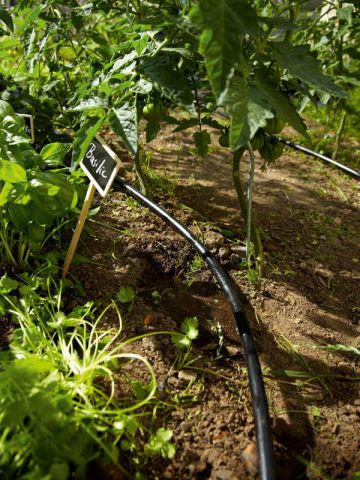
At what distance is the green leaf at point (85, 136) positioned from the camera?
0.91 meters

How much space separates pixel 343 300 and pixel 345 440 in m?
0.50

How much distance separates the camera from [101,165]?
3.52 ft

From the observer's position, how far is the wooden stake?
111 cm

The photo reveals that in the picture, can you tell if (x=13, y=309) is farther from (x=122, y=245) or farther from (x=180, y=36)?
(x=180, y=36)

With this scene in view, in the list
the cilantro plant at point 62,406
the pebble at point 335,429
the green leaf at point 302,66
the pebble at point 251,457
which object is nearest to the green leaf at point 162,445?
the cilantro plant at point 62,406

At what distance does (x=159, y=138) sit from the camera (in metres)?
2.20

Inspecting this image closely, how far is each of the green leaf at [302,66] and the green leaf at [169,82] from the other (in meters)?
0.21

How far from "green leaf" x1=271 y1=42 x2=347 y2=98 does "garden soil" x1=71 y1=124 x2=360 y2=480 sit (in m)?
0.67

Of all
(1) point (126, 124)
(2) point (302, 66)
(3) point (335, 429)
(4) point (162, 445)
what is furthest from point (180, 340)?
(2) point (302, 66)

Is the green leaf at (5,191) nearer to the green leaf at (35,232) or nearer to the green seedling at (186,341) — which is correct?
the green leaf at (35,232)

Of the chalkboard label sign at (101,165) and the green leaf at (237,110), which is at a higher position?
the green leaf at (237,110)

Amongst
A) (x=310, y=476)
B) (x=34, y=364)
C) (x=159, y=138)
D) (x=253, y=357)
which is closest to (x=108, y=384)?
(x=34, y=364)

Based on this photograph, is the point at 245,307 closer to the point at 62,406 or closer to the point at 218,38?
the point at 62,406

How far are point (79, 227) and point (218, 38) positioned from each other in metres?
0.65
